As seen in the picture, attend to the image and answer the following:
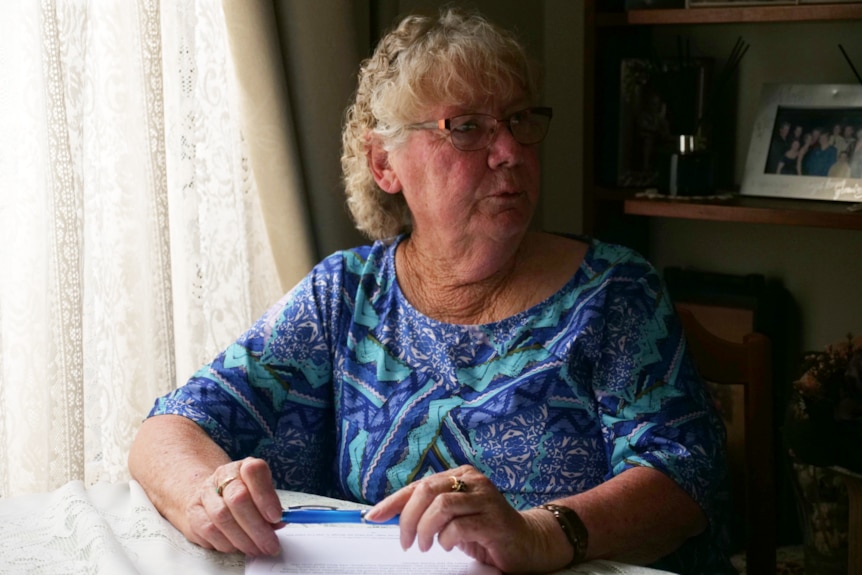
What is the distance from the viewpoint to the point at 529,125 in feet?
5.35

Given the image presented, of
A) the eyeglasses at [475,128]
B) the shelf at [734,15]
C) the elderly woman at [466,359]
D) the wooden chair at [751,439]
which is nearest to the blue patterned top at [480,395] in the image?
the elderly woman at [466,359]

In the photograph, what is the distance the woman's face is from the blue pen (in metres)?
0.55

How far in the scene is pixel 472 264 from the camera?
5.37ft

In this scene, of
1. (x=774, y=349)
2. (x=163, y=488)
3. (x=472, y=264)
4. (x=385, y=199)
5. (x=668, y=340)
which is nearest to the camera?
(x=163, y=488)

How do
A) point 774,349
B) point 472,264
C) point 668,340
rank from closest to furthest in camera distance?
point 668,340 → point 472,264 → point 774,349

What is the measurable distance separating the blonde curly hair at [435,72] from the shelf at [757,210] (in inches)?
30.4

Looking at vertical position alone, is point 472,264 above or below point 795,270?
above

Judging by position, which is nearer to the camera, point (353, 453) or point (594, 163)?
point (353, 453)

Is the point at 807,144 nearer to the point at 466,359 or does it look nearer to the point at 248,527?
the point at 466,359

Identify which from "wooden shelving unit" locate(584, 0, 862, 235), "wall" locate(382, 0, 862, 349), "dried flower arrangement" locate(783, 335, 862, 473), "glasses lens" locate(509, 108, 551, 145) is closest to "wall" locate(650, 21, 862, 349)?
"wall" locate(382, 0, 862, 349)

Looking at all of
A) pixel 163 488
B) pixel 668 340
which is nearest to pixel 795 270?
pixel 668 340

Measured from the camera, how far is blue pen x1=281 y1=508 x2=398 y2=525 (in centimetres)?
121

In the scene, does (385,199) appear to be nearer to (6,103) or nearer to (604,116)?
(6,103)

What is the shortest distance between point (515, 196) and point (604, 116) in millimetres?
1055
